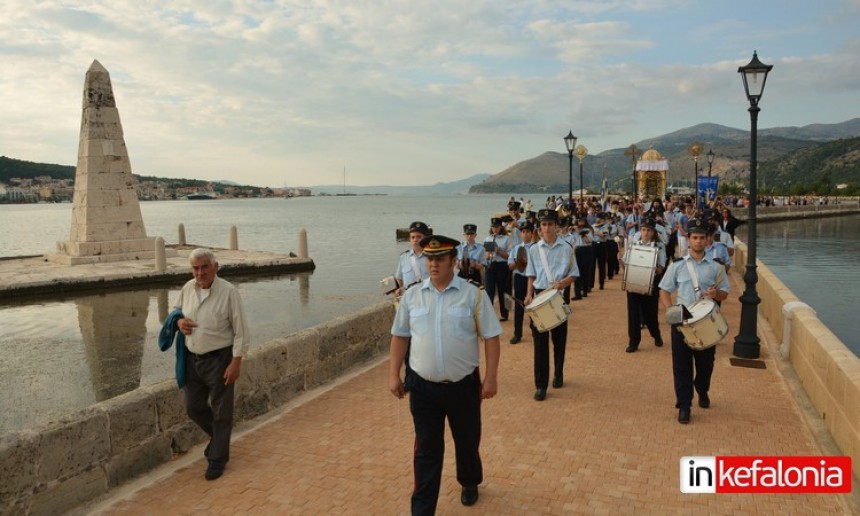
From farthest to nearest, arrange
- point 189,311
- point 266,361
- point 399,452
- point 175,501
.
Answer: point 266,361 < point 399,452 < point 189,311 < point 175,501

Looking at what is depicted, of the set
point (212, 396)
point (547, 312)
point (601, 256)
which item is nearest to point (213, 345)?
point (212, 396)

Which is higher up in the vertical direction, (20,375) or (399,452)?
(399,452)

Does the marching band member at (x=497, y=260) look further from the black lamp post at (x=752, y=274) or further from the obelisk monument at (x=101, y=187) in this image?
the obelisk monument at (x=101, y=187)

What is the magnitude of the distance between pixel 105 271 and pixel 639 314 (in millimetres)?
18484

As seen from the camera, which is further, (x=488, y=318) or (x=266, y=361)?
(x=266, y=361)

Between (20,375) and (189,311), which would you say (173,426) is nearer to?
(189,311)

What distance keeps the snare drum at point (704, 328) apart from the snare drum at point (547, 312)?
125 centimetres

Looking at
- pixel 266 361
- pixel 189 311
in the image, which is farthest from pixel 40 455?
pixel 266 361

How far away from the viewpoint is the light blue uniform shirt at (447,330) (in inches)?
155

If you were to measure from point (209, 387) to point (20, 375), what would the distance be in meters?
8.11

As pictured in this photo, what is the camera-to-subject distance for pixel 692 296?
6285 millimetres

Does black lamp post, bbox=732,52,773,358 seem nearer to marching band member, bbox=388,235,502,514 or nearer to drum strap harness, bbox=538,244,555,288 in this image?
drum strap harness, bbox=538,244,555,288

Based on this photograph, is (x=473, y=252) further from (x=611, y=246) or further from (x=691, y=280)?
(x=611, y=246)

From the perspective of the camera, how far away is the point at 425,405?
403 centimetres
